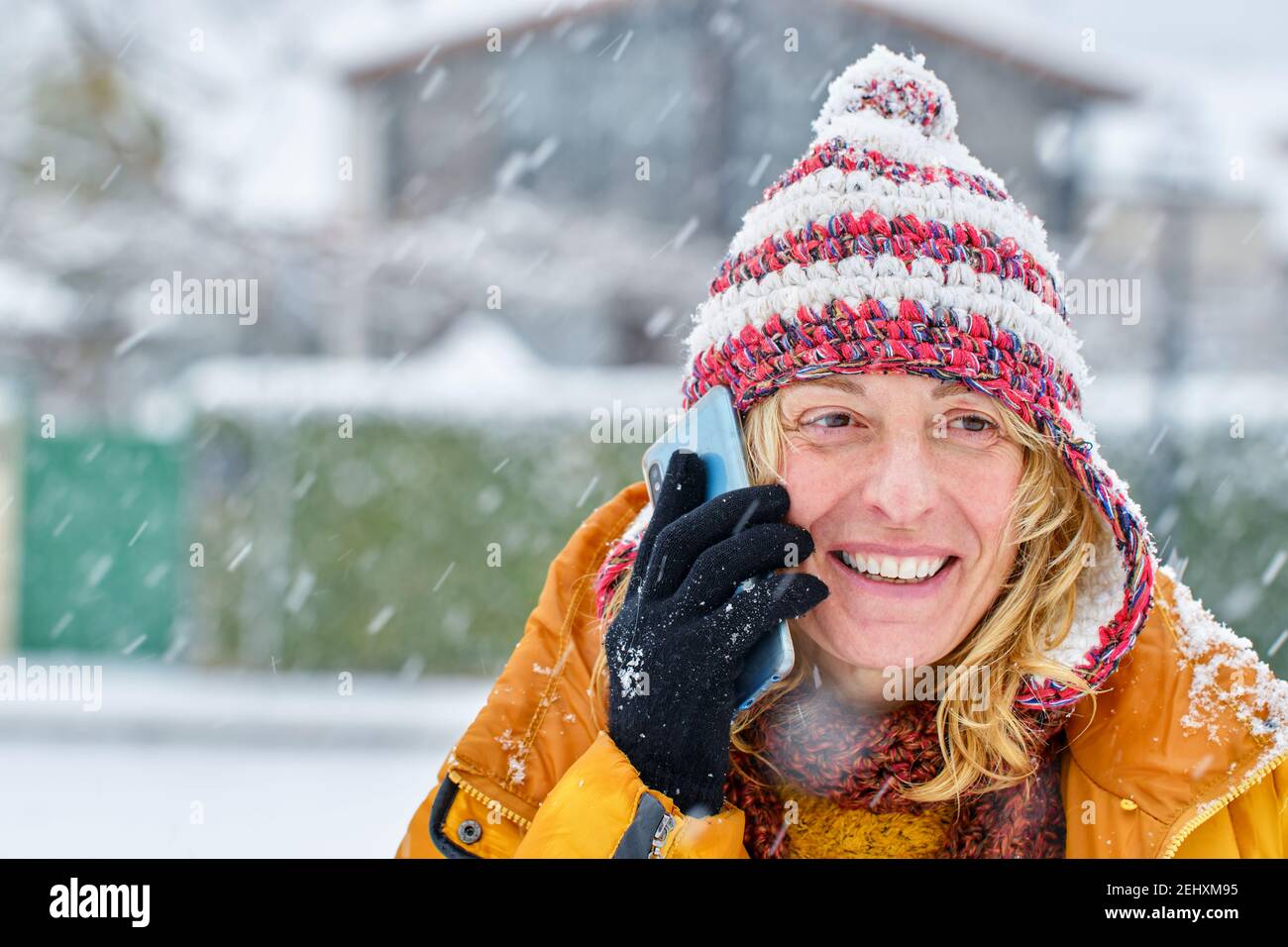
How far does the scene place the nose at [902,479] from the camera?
6.05 feet

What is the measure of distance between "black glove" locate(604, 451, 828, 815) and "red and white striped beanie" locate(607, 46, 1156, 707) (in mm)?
285

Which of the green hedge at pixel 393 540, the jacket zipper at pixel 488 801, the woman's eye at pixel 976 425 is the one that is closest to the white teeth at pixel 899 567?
the woman's eye at pixel 976 425

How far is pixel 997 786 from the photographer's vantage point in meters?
1.96

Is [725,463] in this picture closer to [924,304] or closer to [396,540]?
[924,304]

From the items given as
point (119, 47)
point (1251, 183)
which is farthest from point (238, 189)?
point (1251, 183)

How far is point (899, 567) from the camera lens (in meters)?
1.91

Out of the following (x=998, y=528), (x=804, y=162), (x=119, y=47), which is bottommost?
(x=998, y=528)

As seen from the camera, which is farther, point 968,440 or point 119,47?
point 119,47

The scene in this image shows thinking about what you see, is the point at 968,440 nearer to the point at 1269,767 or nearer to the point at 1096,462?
the point at 1096,462

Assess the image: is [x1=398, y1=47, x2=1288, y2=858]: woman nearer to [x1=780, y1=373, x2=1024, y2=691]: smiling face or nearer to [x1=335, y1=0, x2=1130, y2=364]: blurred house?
[x1=780, y1=373, x2=1024, y2=691]: smiling face

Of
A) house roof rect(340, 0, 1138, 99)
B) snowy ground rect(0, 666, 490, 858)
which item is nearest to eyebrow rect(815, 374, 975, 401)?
snowy ground rect(0, 666, 490, 858)

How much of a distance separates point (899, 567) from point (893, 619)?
0.09 meters
